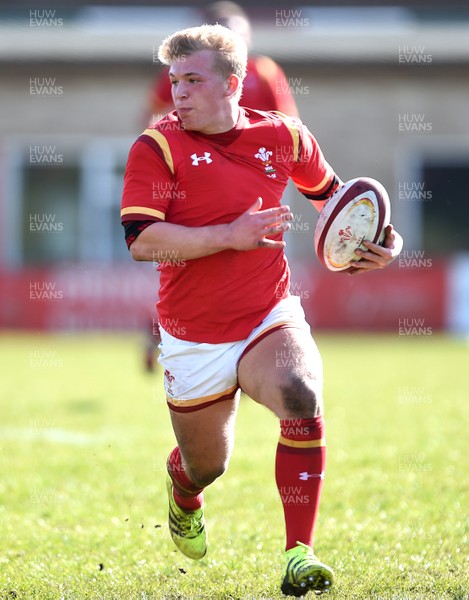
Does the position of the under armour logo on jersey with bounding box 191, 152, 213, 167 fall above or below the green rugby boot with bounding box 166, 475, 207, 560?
above

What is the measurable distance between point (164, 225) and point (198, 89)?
1.86 ft

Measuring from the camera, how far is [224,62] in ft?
14.4

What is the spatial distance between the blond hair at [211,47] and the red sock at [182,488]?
1.71 m

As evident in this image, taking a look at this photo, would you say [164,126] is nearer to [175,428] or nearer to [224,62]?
[224,62]

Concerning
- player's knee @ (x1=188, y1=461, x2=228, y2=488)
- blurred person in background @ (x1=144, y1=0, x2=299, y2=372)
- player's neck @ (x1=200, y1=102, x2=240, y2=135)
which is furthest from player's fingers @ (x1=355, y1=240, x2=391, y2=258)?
blurred person in background @ (x1=144, y1=0, x2=299, y2=372)

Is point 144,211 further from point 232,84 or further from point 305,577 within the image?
point 305,577

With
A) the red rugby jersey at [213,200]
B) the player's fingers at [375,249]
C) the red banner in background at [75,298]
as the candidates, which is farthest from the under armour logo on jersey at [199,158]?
the red banner in background at [75,298]

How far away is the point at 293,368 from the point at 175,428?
0.69 m

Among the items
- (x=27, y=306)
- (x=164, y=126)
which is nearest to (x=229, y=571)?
(x=164, y=126)

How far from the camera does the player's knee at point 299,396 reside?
4.11 meters

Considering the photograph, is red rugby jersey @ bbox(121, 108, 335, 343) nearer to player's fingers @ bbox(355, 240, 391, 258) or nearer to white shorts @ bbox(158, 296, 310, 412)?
white shorts @ bbox(158, 296, 310, 412)

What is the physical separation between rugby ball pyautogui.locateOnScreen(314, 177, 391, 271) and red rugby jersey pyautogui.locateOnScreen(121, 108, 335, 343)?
0.24m

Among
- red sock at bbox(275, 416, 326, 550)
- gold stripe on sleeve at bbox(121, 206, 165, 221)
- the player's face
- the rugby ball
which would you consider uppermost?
the player's face

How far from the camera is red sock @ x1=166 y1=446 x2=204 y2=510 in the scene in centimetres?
492
